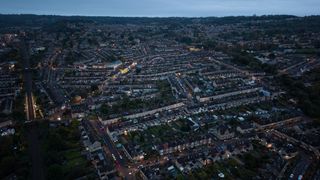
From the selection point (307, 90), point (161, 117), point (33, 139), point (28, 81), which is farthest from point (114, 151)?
point (28, 81)

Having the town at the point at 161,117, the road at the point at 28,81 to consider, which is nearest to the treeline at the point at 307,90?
the town at the point at 161,117

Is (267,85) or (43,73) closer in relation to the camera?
(267,85)

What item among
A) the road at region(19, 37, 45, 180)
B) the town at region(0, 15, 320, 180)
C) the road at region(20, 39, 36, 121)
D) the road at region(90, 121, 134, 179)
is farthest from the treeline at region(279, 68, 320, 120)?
the road at region(20, 39, 36, 121)

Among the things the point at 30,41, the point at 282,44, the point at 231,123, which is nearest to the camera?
the point at 231,123

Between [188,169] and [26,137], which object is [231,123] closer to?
[188,169]

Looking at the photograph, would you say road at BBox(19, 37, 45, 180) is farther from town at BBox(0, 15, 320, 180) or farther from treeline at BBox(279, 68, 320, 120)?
treeline at BBox(279, 68, 320, 120)

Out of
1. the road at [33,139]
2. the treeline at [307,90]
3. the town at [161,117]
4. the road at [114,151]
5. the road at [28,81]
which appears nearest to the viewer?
the road at [33,139]

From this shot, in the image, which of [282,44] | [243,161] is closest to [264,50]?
[282,44]

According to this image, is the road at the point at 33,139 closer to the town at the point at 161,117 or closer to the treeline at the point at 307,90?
the town at the point at 161,117

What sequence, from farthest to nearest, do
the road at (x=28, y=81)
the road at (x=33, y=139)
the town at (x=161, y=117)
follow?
the road at (x=28, y=81), the town at (x=161, y=117), the road at (x=33, y=139)
